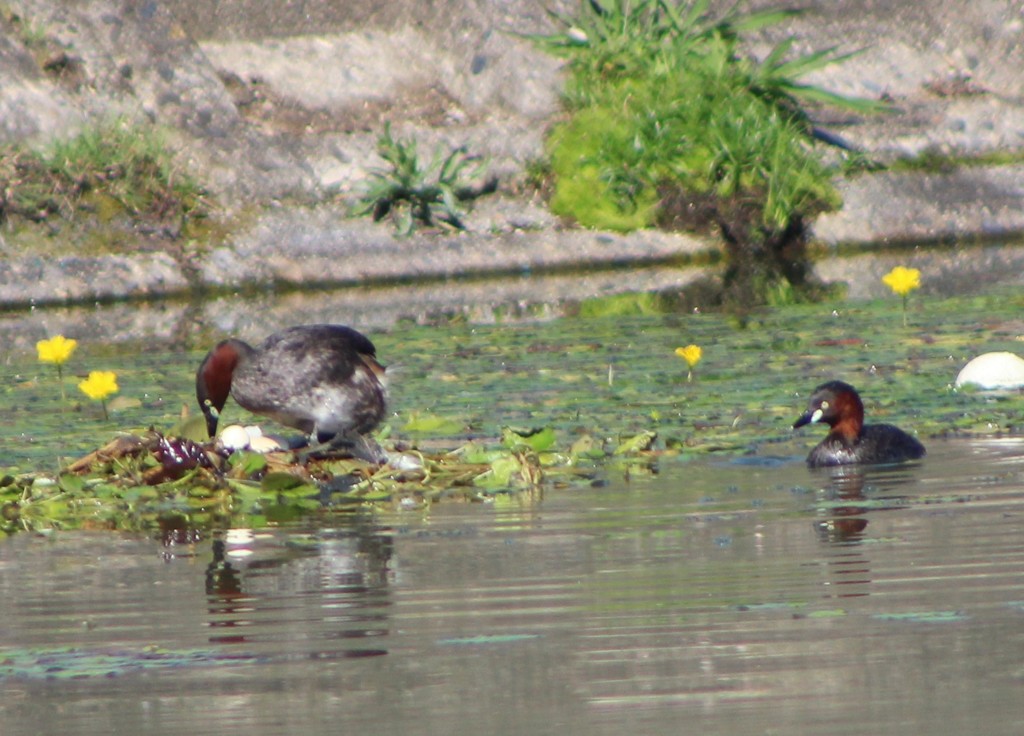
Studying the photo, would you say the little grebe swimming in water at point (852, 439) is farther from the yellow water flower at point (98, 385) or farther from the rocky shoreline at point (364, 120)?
the rocky shoreline at point (364, 120)

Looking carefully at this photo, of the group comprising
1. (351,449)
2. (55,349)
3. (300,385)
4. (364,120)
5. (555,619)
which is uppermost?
(364,120)

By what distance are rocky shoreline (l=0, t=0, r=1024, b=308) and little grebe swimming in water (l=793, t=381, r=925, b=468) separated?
988cm

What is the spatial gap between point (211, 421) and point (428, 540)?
85.2 inches

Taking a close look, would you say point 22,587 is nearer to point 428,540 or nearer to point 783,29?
point 428,540

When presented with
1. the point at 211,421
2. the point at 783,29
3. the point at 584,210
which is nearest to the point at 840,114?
the point at 783,29

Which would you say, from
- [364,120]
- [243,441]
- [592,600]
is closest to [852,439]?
[243,441]

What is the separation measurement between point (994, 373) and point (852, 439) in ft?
5.44

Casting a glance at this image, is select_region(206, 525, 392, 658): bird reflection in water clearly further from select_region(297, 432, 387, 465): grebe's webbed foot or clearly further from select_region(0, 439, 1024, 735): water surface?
select_region(297, 432, 387, 465): grebe's webbed foot

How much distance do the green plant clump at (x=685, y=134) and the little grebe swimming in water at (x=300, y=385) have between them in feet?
31.0

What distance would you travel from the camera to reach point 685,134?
1750 cm

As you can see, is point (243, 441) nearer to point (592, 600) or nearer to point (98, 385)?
point (98, 385)

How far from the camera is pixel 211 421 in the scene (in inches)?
294

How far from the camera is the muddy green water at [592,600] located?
11.5ft

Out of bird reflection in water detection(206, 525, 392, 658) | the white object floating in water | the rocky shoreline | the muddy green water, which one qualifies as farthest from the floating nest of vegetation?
the rocky shoreline
